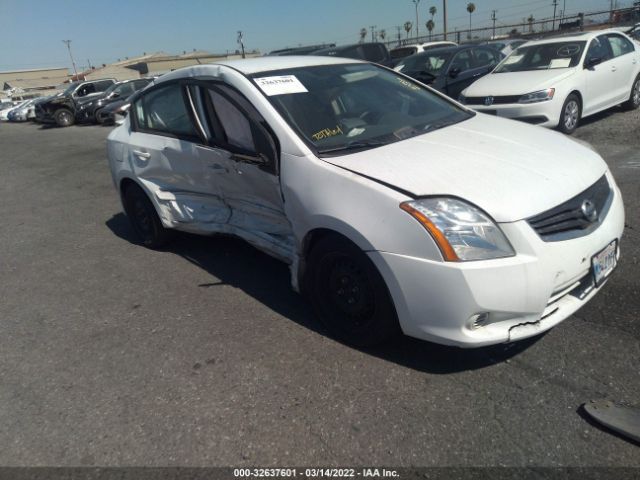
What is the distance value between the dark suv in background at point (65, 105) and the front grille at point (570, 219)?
21.5m

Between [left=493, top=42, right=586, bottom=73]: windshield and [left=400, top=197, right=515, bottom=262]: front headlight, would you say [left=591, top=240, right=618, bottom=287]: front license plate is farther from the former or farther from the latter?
[left=493, top=42, right=586, bottom=73]: windshield

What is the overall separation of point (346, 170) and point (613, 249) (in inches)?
61.3

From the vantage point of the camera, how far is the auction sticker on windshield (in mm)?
3314

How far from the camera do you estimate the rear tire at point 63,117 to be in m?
20.8

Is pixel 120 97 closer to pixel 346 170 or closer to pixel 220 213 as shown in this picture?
pixel 220 213

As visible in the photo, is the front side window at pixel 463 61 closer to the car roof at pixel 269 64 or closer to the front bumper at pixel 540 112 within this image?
the front bumper at pixel 540 112

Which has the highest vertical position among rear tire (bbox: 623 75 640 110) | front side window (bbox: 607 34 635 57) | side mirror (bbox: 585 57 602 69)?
front side window (bbox: 607 34 635 57)

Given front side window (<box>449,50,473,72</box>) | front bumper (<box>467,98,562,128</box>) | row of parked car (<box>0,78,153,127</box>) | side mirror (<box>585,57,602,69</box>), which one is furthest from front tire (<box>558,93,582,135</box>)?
row of parked car (<box>0,78,153,127</box>)

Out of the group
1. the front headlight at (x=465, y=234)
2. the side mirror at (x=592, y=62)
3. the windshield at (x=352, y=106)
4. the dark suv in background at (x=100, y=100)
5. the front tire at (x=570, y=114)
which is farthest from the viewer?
the dark suv in background at (x=100, y=100)

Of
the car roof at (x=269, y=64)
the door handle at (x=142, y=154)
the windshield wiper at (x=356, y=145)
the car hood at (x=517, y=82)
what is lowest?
the car hood at (x=517, y=82)

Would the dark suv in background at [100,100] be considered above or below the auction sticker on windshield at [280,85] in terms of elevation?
below

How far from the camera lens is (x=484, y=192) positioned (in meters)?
2.46

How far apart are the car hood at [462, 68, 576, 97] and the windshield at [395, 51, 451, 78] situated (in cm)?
243

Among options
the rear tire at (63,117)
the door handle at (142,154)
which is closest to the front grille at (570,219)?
the door handle at (142,154)
